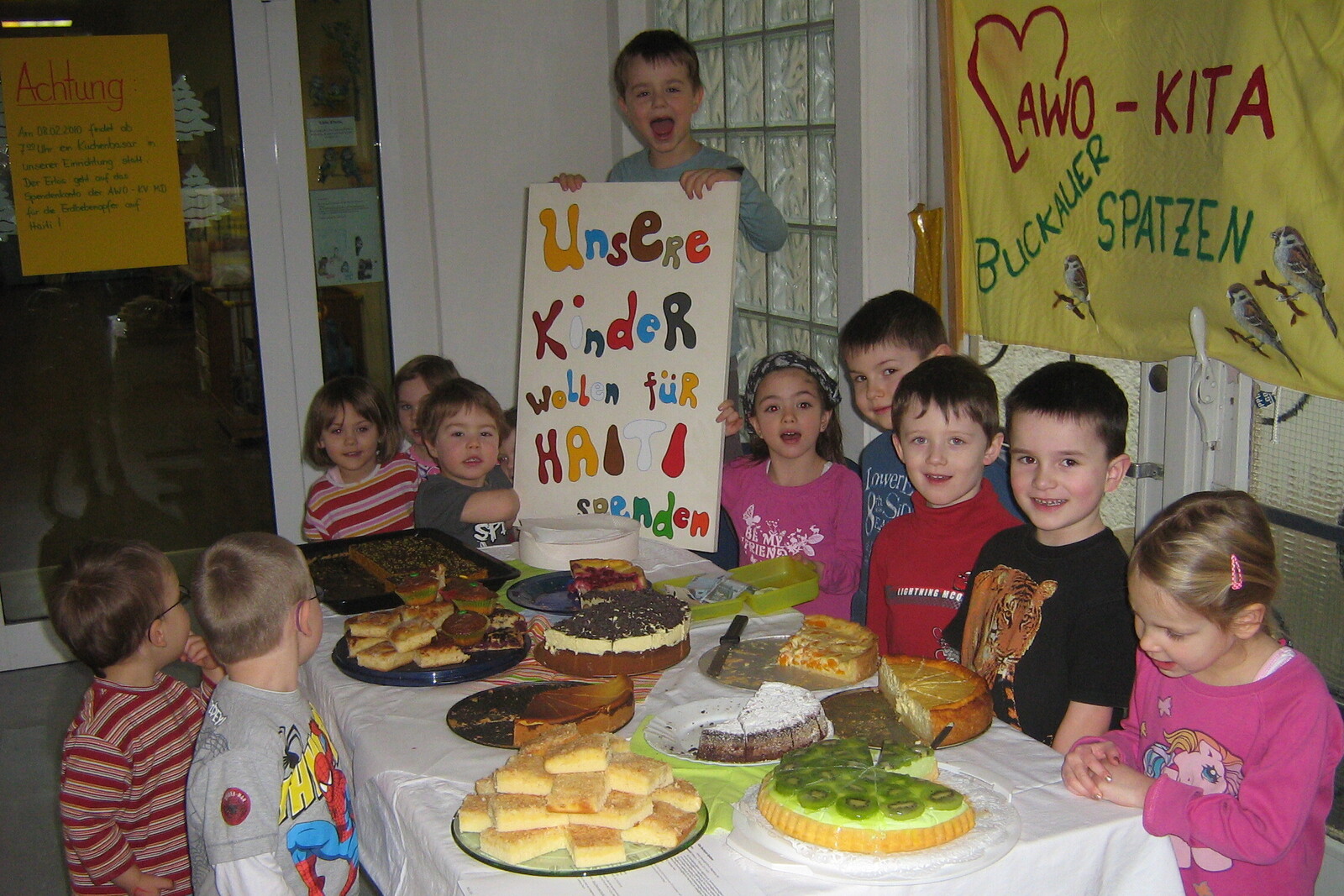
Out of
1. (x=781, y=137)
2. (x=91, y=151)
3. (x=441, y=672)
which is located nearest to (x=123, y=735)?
(x=441, y=672)

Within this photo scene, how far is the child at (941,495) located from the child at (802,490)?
17.5 inches

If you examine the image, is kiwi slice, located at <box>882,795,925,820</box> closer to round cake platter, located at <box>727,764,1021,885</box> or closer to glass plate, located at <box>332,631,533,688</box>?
round cake platter, located at <box>727,764,1021,885</box>

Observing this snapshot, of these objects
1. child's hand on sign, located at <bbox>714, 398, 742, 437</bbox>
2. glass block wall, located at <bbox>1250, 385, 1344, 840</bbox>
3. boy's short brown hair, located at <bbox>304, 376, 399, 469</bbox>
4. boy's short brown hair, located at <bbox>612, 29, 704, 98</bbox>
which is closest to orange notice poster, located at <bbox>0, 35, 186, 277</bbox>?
boy's short brown hair, located at <bbox>304, 376, 399, 469</bbox>

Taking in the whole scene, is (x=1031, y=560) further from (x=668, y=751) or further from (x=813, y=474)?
(x=813, y=474)

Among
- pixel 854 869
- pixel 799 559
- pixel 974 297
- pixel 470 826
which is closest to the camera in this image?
pixel 854 869

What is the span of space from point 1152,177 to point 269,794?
2029 millimetres

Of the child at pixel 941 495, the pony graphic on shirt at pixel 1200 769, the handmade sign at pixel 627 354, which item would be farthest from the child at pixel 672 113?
the pony graphic on shirt at pixel 1200 769

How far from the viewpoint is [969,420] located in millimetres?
2156

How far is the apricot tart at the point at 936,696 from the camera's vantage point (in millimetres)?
1637

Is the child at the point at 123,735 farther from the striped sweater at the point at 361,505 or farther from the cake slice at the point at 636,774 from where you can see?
the striped sweater at the point at 361,505

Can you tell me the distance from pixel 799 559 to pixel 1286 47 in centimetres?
134

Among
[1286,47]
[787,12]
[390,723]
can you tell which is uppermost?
[787,12]

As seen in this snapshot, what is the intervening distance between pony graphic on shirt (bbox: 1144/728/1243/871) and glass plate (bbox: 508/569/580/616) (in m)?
1.11

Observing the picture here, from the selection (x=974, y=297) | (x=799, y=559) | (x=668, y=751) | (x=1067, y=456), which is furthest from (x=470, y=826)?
(x=974, y=297)
